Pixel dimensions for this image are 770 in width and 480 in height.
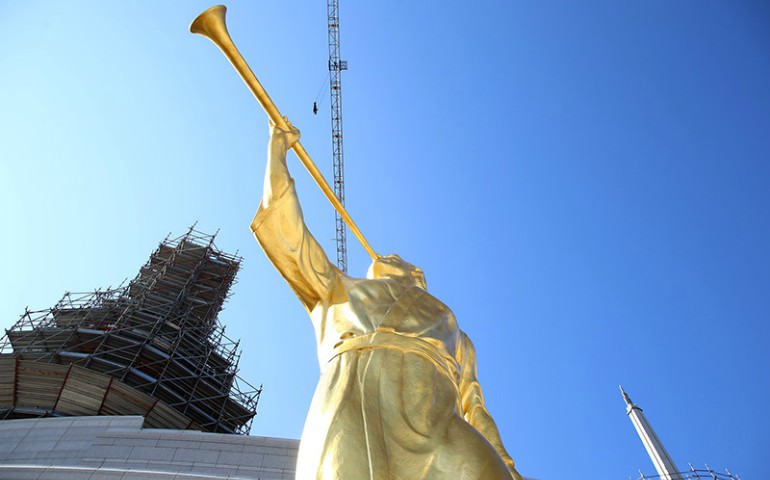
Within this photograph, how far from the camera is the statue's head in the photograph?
202 inches

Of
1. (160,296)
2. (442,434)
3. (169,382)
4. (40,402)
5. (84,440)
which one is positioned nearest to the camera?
(442,434)

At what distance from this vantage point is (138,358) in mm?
20312

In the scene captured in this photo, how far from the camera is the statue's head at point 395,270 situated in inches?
202

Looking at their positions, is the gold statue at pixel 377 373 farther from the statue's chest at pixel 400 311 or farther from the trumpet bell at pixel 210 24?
the trumpet bell at pixel 210 24

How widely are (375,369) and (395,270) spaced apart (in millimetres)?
1749

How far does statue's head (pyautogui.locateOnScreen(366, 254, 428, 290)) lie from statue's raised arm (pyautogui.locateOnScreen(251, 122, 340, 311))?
72cm

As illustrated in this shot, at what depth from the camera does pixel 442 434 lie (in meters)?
3.29

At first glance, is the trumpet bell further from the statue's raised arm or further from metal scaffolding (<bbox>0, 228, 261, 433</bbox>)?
metal scaffolding (<bbox>0, 228, 261, 433</bbox>)

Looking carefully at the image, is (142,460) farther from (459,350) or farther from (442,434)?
(442,434)

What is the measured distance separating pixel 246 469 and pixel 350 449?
31.7 feet

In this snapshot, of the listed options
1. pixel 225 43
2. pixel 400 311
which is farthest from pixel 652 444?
pixel 225 43

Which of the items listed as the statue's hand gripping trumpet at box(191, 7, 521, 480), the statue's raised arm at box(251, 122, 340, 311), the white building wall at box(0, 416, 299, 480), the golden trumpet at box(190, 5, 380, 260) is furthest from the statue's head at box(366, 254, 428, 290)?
the white building wall at box(0, 416, 299, 480)

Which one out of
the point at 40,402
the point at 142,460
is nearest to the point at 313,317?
the point at 142,460

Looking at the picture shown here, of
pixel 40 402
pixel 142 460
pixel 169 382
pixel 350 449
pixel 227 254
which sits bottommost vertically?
pixel 350 449
